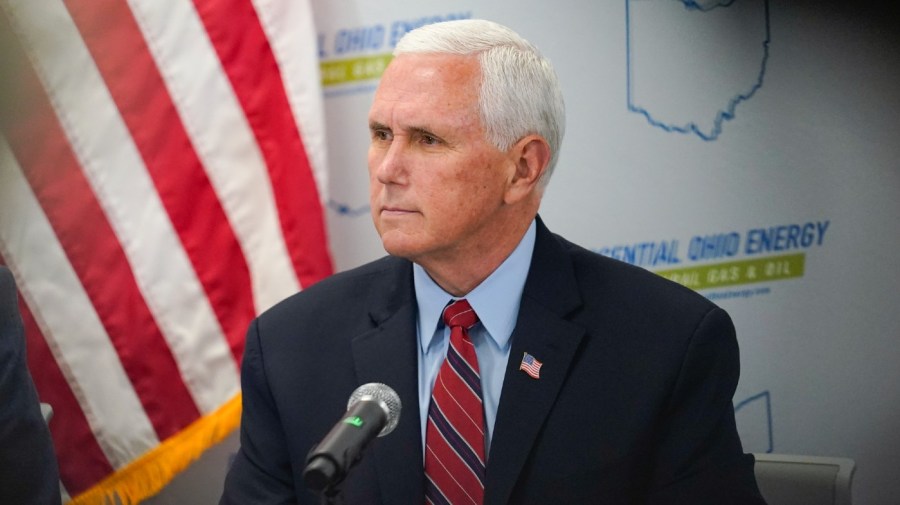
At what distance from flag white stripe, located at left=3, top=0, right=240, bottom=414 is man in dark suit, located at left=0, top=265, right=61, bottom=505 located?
17.0 inches

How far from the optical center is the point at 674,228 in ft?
9.03

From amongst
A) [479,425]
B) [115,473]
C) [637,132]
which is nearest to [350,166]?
[637,132]

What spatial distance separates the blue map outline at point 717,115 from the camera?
267 cm

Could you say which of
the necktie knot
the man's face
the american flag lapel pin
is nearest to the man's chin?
the man's face

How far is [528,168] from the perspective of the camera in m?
1.84

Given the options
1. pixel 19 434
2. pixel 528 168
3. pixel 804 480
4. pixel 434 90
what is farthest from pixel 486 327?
pixel 19 434

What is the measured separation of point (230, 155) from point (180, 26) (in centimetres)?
34

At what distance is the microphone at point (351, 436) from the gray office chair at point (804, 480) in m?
1.21

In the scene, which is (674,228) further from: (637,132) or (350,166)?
(350,166)

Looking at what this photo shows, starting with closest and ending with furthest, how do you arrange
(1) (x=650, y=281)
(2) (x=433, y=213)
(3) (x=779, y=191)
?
(2) (x=433, y=213), (1) (x=650, y=281), (3) (x=779, y=191)

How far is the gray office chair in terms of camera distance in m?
2.15

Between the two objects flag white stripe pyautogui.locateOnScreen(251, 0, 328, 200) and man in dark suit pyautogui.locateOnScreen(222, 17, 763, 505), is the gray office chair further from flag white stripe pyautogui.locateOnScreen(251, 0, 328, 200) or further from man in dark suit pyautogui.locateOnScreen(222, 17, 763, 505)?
flag white stripe pyautogui.locateOnScreen(251, 0, 328, 200)

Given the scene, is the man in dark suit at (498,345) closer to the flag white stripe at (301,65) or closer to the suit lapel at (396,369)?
the suit lapel at (396,369)

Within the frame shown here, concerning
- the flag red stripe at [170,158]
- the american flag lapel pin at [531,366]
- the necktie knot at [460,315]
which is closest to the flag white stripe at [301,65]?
the flag red stripe at [170,158]
